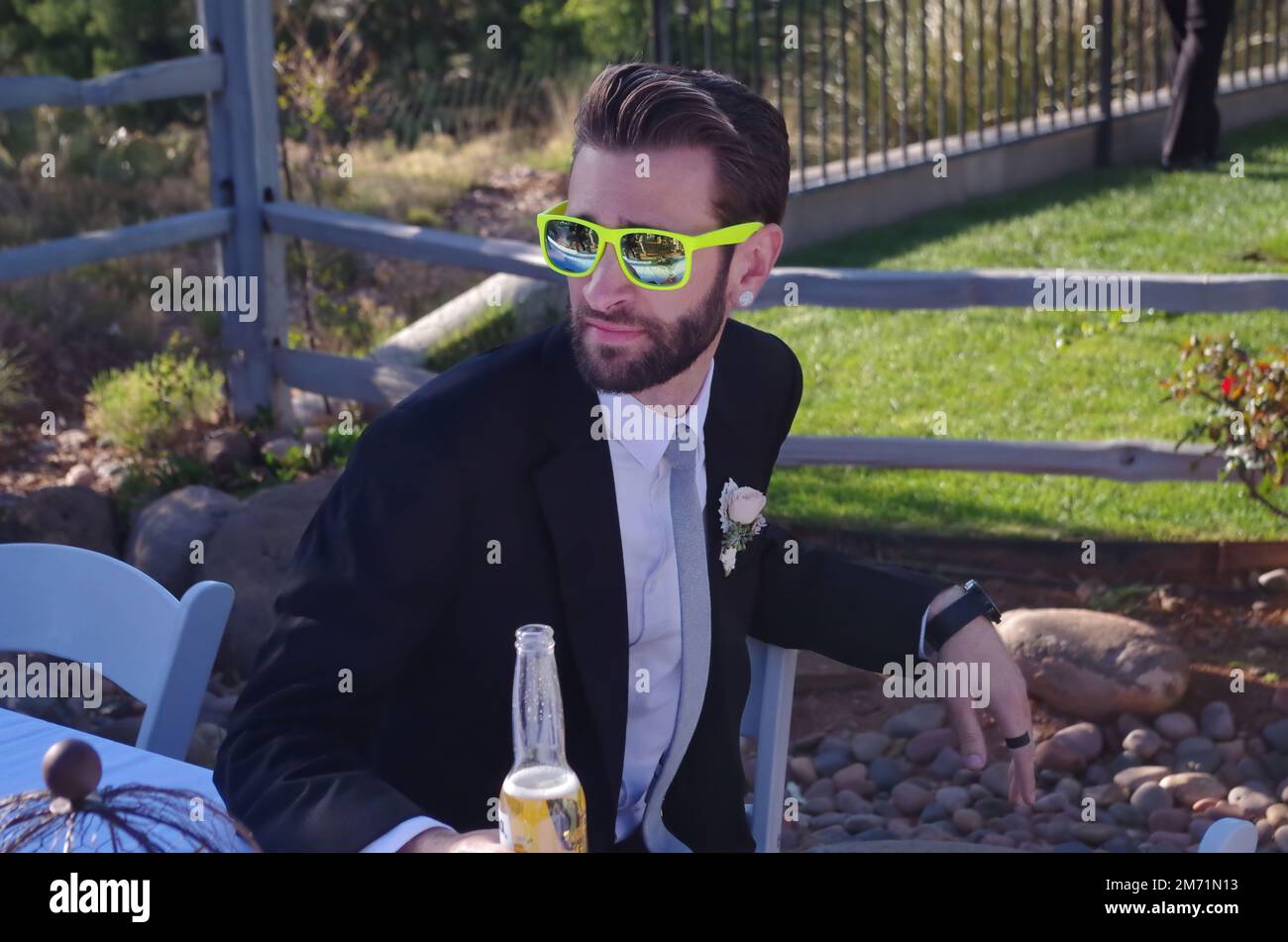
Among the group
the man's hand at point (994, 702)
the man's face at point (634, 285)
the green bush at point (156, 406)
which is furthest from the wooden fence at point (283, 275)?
the man's face at point (634, 285)

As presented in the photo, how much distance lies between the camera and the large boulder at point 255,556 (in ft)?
16.3

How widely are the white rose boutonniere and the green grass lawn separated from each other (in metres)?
2.98

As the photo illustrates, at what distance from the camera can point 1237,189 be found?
9.38m

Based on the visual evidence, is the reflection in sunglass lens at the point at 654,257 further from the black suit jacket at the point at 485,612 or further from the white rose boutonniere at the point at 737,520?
the white rose boutonniere at the point at 737,520

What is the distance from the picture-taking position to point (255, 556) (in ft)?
16.7

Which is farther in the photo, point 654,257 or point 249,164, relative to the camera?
point 249,164

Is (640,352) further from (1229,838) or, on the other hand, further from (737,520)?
(1229,838)

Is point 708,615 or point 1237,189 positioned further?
point 1237,189

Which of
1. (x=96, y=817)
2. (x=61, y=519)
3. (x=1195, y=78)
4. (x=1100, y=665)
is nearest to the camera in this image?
(x=96, y=817)

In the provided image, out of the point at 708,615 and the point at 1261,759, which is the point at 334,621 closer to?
the point at 708,615

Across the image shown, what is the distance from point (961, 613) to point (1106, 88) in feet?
28.7

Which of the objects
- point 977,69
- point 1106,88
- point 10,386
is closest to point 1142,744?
point 10,386
